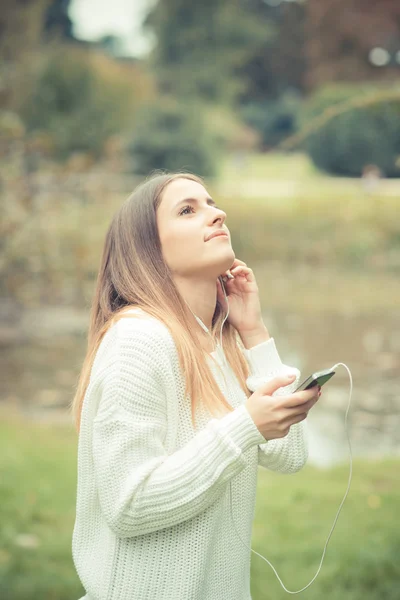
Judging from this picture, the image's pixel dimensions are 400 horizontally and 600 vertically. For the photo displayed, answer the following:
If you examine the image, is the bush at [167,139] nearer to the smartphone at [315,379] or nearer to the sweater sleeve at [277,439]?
the sweater sleeve at [277,439]

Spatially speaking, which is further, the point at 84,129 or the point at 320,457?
the point at 84,129

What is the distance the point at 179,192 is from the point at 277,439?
1.92 ft

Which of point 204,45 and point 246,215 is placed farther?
point 204,45

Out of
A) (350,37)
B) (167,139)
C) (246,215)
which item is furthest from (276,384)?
(350,37)

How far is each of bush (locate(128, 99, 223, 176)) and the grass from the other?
13727 mm

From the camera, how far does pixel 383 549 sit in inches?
136

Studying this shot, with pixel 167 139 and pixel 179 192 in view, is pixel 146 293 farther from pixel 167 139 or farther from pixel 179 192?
pixel 167 139

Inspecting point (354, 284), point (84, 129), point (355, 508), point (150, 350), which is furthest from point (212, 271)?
point (84, 129)

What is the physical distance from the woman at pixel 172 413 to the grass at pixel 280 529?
161 cm

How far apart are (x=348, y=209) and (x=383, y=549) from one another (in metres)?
13.9

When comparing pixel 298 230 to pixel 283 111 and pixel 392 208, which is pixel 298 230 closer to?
pixel 392 208

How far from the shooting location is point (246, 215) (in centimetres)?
1714

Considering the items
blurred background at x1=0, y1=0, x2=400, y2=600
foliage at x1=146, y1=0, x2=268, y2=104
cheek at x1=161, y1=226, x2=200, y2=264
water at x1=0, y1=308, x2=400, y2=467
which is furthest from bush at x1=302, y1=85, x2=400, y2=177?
cheek at x1=161, y1=226, x2=200, y2=264

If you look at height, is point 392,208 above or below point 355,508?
below
